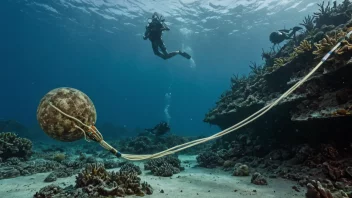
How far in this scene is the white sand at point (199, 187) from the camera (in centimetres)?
599

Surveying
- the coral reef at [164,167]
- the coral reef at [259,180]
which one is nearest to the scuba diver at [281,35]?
the coral reef at [259,180]

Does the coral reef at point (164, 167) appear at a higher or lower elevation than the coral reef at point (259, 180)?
higher

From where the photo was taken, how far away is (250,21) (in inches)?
1505

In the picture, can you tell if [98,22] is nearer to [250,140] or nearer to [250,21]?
[250,21]

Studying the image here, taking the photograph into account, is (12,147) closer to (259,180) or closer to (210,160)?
(210,160)

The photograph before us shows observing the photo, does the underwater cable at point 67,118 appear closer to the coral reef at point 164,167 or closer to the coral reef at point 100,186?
the coral reef at point 100,186

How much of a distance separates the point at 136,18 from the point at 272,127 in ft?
118

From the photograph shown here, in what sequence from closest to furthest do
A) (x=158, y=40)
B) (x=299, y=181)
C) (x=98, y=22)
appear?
(x=299, y=181), (x=158, y=40), (x=98, y=22)

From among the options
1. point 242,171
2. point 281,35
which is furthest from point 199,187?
point 281,35

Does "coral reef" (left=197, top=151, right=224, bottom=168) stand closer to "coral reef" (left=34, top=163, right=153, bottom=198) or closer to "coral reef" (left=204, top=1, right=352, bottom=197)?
"coral reef" (left=204, top=1, right=352, bottom=197)

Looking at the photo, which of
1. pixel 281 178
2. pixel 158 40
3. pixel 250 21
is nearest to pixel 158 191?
pixel 281 178

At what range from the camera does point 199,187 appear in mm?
6859

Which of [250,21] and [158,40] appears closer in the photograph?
[158,40]

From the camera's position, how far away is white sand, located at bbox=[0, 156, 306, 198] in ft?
19.6
